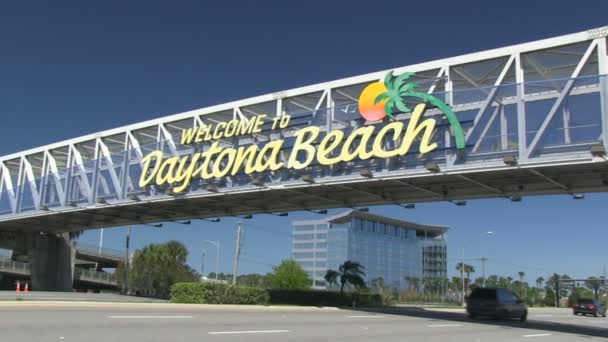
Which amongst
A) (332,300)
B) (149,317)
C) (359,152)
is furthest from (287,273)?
(149,317)

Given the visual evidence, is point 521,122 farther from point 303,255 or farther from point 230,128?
point 303,255

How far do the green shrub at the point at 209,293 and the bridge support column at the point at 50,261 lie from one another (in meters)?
23.0

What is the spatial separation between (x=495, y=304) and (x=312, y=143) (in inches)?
409

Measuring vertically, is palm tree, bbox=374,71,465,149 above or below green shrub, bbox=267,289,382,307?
above

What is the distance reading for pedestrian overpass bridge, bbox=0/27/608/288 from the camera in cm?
2133

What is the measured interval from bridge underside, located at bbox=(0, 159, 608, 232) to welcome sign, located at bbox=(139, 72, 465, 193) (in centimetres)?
109

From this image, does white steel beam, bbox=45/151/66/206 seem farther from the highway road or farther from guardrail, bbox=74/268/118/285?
guardrail, bbox=74/268/118/285

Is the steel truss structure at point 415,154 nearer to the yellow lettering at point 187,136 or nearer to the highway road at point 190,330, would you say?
the yellow lettering at point 187,136

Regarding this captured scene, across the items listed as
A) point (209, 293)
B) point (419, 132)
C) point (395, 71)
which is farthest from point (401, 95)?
point (209, 293)

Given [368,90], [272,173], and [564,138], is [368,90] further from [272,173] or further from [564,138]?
[564,138]

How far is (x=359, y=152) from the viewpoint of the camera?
79.9 ft

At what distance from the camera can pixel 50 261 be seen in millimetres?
47469

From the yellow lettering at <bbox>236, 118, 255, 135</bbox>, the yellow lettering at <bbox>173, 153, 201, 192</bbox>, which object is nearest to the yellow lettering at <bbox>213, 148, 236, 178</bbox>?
the yellow lettering at <bbox>236, 118, 255, 135</bbox>

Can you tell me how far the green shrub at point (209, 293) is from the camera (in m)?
27.7
